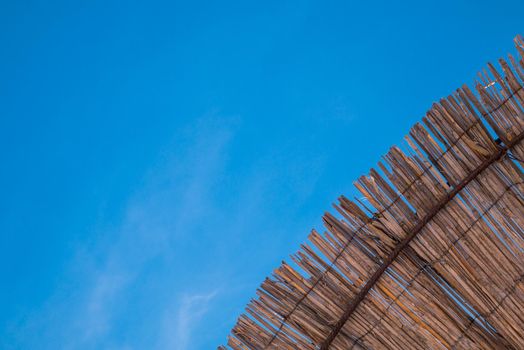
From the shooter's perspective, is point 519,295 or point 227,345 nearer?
Result: point 519,295

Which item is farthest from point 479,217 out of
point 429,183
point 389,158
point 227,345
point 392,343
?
point 227,345

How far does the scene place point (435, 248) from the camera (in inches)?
106

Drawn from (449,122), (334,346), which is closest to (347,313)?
(334,346)

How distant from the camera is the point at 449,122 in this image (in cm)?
269

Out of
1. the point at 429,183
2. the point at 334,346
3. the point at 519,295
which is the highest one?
the point at 429,183

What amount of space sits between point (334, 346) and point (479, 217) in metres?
0.75

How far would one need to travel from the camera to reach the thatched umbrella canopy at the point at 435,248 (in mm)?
2660

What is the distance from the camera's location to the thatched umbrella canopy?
266cm

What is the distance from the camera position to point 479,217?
269 cm

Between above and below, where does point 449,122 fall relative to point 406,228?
above

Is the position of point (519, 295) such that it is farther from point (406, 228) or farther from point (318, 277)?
point (318, 277)

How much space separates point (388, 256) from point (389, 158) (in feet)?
1.23

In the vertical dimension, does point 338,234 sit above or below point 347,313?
above

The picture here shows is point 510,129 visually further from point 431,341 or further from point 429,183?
point 431,341
